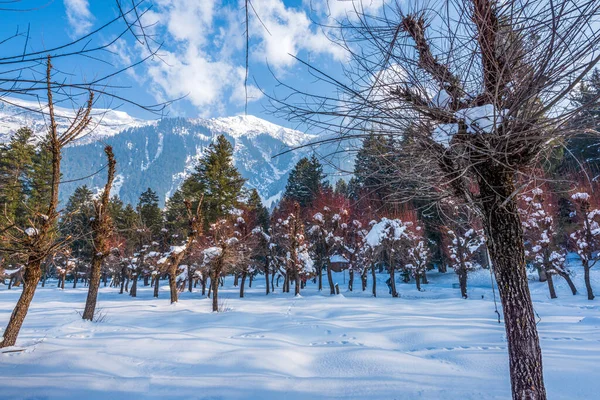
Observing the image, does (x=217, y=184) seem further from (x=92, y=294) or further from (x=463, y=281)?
(x=463, y=281)

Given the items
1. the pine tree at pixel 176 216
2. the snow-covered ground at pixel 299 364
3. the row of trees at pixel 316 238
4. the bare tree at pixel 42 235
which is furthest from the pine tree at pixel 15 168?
the pine tree at pixel 176 216

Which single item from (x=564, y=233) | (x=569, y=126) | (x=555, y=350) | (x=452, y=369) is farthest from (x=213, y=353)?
(x=564, y=233)

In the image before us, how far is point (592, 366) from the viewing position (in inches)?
180

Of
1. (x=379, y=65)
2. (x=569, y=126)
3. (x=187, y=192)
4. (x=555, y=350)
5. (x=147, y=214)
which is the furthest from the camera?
(x=147, y=214)

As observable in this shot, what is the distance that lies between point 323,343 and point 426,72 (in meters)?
6.40

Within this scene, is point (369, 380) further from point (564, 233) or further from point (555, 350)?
point (564, 233)

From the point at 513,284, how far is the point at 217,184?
2582 centimetres

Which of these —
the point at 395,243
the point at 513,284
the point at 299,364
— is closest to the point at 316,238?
the point at 395,243

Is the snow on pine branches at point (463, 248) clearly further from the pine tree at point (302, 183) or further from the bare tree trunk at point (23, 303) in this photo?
the bare tree trunk at point (23, 303)

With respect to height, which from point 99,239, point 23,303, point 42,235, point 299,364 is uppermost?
point 99,239

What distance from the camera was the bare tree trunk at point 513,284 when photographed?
2.56m

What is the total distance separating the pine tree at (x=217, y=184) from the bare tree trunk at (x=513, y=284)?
2405 centimetres

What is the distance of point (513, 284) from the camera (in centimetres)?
270

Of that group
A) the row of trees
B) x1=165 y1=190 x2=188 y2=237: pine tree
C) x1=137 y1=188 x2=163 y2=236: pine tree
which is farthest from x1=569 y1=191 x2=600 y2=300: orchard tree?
x1=137 y1=188 x2=163 y2=236: pine tree
